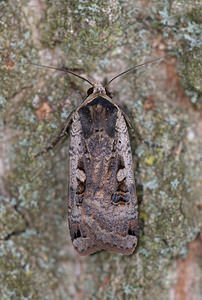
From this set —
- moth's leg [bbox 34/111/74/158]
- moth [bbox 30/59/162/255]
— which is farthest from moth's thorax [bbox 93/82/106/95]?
moth's leg [bbox 34/111/74/158]

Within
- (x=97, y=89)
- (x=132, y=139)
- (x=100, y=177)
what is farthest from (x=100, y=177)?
(x=97, y=89)

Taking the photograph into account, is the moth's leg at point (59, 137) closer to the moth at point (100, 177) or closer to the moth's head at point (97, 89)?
the moth at point (100, 177)

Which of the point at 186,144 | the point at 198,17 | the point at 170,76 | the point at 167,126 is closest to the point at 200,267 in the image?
the point at 186,144

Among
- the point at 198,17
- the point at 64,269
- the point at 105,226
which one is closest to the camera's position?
the point at 198,17

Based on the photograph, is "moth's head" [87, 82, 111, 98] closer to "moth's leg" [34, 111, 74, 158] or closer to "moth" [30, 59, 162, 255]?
"moth" [30, 59, 162, 255]

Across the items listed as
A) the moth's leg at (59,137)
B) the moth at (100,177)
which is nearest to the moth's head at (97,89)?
the moth at (100,177)

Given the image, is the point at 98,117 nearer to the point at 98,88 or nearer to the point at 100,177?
the point at 98,88

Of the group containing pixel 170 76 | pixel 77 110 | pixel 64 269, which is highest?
pixel 170 76

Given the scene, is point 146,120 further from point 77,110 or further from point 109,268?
point 109,268
